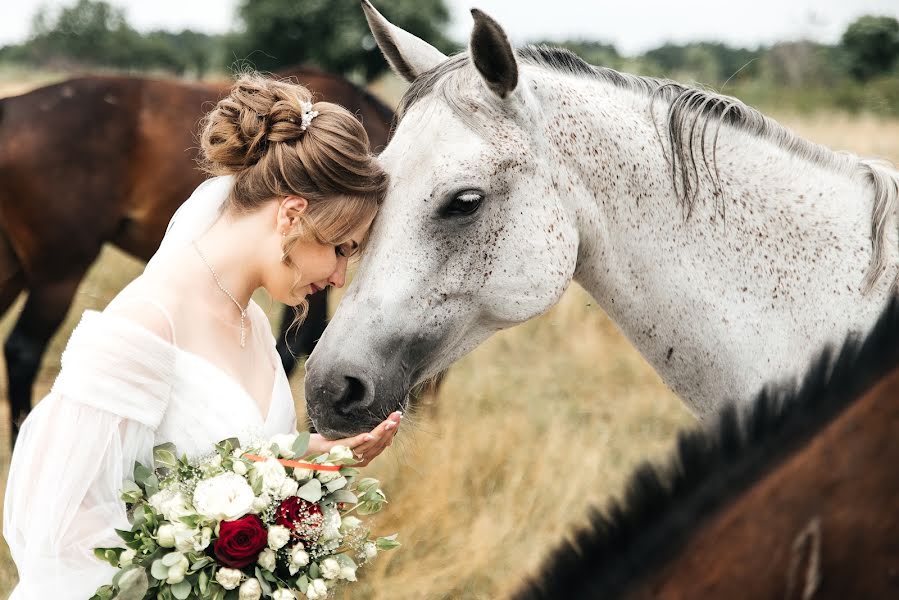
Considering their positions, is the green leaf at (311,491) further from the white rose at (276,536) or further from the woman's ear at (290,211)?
the woman's ear at (290,211)

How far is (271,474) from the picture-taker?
1678 mm

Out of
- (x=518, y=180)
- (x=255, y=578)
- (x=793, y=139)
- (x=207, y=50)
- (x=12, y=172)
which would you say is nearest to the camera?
(x=255, y=578)

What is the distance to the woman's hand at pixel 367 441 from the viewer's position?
196 cm

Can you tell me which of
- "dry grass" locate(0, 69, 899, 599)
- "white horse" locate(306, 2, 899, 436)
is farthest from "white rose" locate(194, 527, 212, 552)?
"dry grass" locate(0, 69, 899, 599)

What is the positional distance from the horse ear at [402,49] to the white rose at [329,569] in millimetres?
1495

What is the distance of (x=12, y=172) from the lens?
5.18m

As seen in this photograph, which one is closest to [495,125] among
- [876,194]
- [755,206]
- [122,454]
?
[755,206]

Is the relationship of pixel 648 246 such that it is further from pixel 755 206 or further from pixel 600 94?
pixel 600 94

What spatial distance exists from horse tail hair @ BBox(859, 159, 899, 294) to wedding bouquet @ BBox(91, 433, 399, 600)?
1.51 metres

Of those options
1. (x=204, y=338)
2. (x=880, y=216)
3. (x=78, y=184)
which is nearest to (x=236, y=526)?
(x=204, y=338)

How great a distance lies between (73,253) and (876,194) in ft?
15.6

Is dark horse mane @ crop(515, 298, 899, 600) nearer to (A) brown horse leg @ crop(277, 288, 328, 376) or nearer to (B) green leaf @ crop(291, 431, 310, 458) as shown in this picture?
(B) green leaf @ crop(291, 431, 310, 458)

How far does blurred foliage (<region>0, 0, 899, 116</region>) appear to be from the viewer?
20984 mm

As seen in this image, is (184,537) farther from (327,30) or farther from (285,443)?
(327,30)
